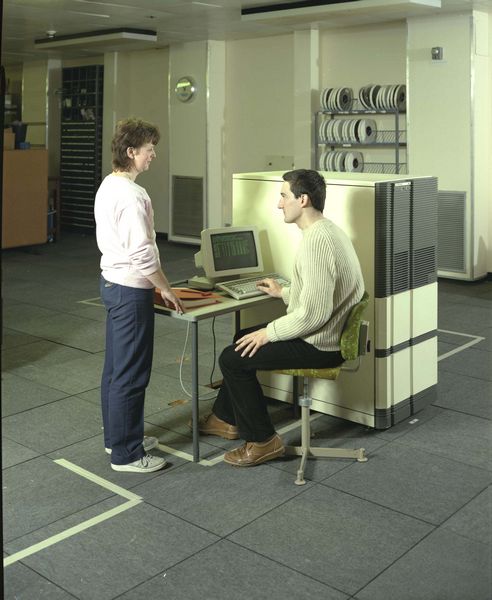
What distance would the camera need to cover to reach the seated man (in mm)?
3418

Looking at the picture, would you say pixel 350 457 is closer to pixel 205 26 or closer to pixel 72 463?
pixel 72 463

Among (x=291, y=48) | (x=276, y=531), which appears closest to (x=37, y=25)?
(x=291, y=48)

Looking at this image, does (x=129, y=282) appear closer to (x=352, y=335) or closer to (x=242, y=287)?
(x=242, y=287)

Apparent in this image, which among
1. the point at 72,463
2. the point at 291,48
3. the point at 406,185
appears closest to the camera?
the point at 72,463

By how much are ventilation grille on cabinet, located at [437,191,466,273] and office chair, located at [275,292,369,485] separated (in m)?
4.79

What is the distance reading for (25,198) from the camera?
10.2 metres

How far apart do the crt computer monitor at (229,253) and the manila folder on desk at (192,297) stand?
0.23 meters

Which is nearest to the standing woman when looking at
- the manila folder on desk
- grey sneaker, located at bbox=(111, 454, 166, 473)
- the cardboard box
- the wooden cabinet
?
grey sneaker, located at bbox=(111, 454, 166, 473)

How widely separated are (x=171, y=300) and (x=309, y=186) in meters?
0.82

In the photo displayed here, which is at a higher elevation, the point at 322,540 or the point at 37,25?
the point at 37,25

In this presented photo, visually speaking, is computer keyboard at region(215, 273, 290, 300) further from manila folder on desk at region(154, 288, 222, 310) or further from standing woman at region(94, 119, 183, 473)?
standing woman at region(94, 119, 183, 473)

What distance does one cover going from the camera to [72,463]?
3770 millimetres

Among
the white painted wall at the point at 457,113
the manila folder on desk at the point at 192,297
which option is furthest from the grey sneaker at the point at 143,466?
the white painted wall at the point at 457,113

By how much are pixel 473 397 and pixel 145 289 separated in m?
2.26
